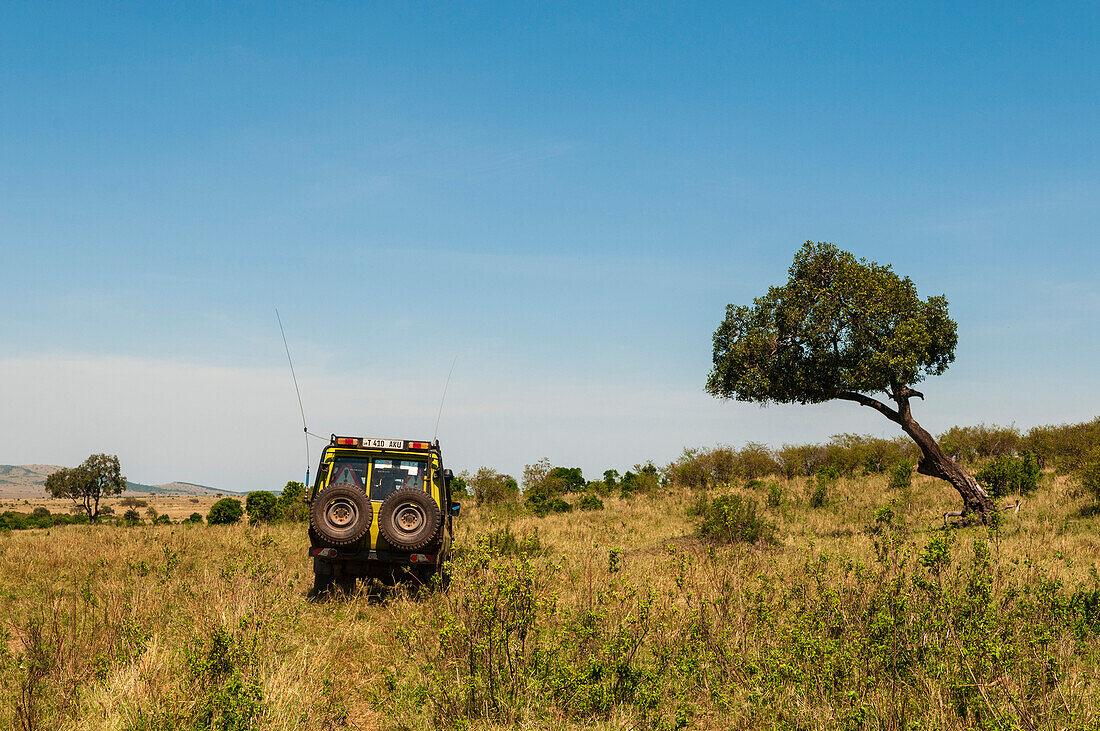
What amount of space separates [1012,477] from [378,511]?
20.4m

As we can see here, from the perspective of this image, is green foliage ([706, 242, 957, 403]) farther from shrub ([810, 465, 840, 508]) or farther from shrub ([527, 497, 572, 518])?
shrub ([527, 497, 572, 518])

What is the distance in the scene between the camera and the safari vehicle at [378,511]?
9.60 meters

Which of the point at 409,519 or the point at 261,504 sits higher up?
the point at 409,519

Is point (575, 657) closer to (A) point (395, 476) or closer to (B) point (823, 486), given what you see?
(A) point (395, 476)

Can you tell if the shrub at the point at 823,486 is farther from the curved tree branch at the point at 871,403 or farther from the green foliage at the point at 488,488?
the green foliage at the point at 488,488

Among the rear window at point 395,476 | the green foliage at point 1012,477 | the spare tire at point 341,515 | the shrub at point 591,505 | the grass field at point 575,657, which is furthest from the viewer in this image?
the shrub at point 591,505

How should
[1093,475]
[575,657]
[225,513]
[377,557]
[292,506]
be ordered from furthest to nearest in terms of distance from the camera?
[225,513], [292,506], [1093,475], [377,557], [575,657]

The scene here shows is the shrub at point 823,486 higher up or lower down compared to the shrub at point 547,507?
higher up

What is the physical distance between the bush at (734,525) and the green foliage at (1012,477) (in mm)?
9425

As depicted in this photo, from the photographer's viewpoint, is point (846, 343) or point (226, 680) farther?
point (846, 343)

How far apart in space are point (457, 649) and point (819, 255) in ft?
53.1

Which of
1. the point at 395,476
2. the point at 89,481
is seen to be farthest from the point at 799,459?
the point at 89,481

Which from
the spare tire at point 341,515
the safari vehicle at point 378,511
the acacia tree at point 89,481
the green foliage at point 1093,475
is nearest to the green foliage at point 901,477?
the green foliage at point 1093,475

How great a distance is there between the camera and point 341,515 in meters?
9.67
